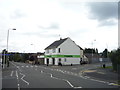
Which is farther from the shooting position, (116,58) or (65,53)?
(65,53)

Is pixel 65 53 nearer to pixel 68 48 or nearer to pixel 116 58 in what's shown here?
pixel 68 48

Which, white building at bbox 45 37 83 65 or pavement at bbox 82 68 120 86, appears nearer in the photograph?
pavement at bbox 82 68 120 86

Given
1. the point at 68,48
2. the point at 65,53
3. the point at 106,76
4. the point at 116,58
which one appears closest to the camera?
the point at 106,76

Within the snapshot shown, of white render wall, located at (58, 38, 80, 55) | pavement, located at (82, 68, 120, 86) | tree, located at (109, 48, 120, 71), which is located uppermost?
white render wall, located at (58, 38, 80, 55)

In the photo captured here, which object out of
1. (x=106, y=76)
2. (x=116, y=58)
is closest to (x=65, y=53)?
(x=116, y=58)

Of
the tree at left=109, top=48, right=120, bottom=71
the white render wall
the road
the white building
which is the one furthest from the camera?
the white render wall

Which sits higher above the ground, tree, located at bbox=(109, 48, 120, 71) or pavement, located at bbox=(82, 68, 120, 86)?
tree, located at bbox=(109, 48, 120, 71)

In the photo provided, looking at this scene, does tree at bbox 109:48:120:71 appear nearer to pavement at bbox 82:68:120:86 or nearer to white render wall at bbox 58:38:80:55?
pavement at bbox 82:68:120:86

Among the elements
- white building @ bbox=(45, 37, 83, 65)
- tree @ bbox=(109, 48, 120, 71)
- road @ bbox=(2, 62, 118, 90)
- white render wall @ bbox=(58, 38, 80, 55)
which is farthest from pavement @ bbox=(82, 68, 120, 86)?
white render wall @ bbox=(58, 38, 80, 55)

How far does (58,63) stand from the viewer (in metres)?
56.8

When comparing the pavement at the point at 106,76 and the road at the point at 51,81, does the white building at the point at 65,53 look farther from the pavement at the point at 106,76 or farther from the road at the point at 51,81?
the road at the point at 51,81

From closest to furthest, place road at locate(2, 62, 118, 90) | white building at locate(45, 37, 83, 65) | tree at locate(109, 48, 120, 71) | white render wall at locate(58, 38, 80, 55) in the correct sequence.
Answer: road at locate(2, 62, 118, 90) → tree at locate(109, 48, 120, 71) → white building at locate(45, 37, 83, 65) → white render wall at locate(58, 38, 80, 55)

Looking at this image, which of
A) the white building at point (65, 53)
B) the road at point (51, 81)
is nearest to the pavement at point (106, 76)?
the road at point (51, 81)

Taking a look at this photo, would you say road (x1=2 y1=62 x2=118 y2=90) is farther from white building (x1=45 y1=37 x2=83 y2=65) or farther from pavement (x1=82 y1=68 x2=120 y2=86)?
white building (x1=45 y1=37 x2=83 y2=65)
